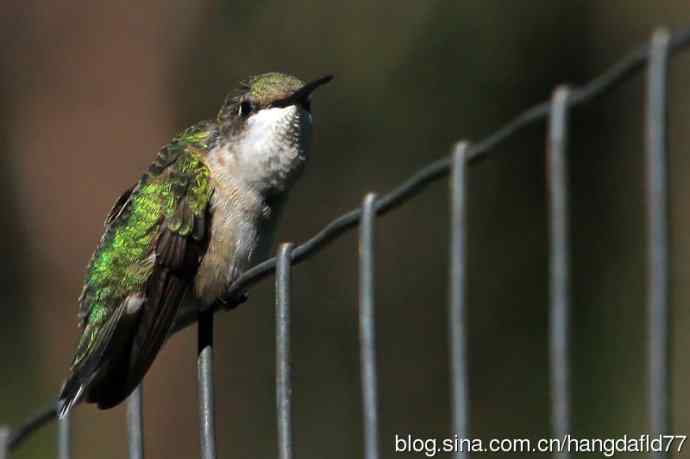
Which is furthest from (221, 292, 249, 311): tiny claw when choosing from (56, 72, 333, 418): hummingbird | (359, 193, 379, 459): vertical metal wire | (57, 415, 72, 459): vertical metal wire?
(359, 193, 379, 459): vertical metal wire

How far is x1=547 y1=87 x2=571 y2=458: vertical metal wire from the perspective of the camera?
7.34 feet

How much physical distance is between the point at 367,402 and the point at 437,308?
896 cm

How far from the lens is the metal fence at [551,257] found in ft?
6.74

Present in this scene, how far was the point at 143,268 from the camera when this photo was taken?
4.68 meters

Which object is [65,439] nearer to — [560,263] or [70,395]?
[70,395]

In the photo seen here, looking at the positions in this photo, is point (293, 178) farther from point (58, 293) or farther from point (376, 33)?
point (58, 293)

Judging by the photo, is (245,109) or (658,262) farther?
(245,109)

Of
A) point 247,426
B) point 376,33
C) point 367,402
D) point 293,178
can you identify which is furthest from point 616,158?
point 367,402

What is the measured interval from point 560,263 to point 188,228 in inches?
100.0

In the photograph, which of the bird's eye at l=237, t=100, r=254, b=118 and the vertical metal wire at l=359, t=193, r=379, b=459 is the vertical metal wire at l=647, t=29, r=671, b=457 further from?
the bird's eye at l=237, t=100, r=254, b=118

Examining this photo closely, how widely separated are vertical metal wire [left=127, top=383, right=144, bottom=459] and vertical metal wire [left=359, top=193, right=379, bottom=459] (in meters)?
1.29

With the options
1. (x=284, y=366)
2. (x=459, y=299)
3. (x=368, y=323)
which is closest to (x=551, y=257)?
(x=459, y=299)

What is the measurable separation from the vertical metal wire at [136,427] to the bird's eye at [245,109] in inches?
49.1

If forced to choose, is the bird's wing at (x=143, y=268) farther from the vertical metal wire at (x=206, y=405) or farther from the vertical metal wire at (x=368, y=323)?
the vertical metal wire at (x=368, y=323)
